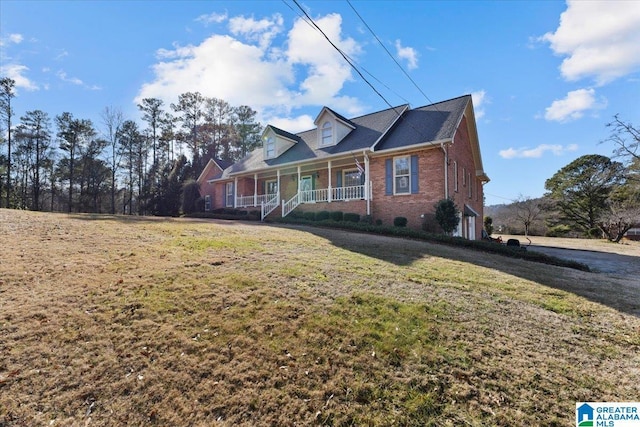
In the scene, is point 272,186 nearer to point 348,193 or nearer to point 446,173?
point 348,193

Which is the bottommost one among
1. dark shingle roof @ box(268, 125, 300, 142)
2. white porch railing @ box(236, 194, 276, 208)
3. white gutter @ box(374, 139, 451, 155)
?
A: white porch railing @ box(236, 194, 276, 208)

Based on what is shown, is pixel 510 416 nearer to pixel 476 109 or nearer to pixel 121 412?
pixel 121 412

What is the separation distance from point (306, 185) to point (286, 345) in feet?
57.1

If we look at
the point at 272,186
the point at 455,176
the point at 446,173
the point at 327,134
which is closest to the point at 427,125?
the point at 455,176

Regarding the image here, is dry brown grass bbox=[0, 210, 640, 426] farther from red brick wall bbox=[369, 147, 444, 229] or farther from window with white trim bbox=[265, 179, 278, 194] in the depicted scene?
window with white trim bbox=[265, 179, 278, 194]

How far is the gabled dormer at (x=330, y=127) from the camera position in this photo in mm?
18938

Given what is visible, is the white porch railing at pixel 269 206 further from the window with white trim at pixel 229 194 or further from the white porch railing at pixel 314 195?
the window with white trim at pixel 229 194

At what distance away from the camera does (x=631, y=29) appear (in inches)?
443

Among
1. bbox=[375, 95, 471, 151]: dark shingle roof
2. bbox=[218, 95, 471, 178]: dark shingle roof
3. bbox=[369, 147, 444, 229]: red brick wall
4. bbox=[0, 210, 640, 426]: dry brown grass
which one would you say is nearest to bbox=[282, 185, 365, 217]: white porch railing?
bbox=[369, 147, 444, 229]: red brick wall

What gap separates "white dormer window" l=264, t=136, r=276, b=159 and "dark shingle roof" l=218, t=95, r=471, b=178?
682mm

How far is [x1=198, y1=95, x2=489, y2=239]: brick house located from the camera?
599 inches

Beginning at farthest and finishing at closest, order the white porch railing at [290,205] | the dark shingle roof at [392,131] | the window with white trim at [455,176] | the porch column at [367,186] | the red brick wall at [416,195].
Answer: the white porch railing at [290,205]
the porch column at [367,186]
the window with white trim at [455,176]
the dark shingle roof at [392,131]
the red brick wall at [416,195]

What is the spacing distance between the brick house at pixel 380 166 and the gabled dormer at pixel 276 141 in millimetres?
70

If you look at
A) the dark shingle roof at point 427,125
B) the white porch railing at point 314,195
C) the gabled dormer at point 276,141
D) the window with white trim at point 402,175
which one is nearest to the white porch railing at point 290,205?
the white porch railing at point 314,195
